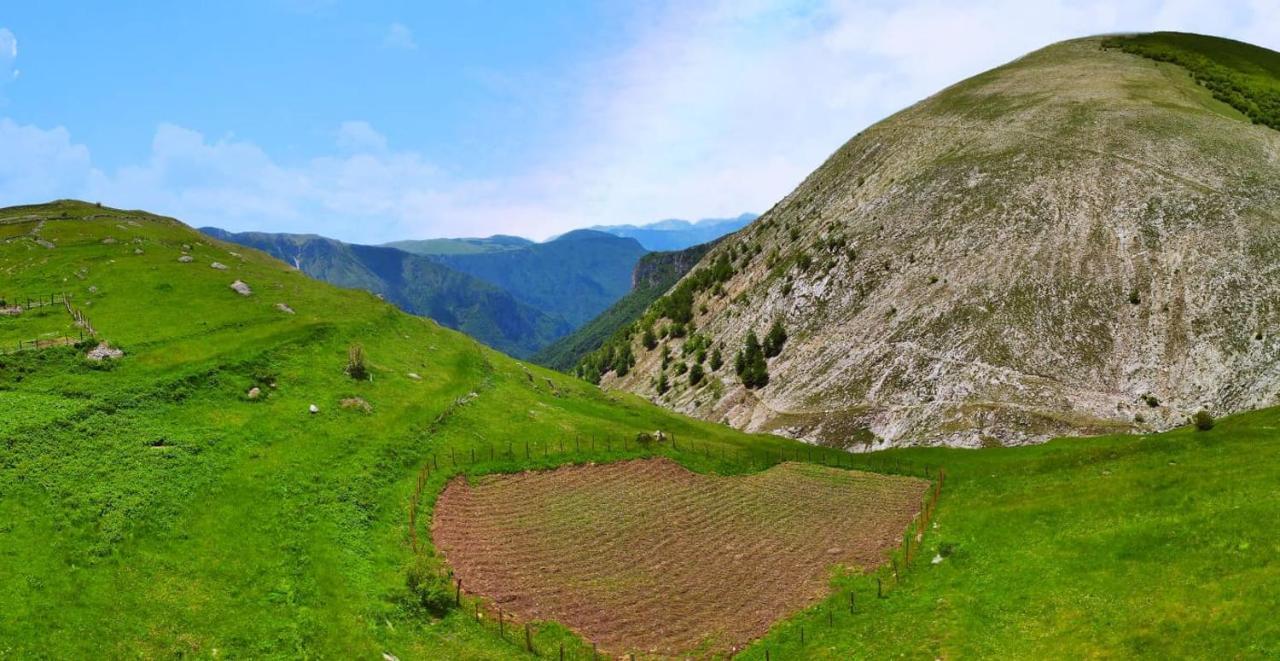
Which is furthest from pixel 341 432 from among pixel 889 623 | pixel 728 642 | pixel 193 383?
pixel 889 623

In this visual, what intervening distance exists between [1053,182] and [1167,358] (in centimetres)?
3224

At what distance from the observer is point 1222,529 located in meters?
31.1

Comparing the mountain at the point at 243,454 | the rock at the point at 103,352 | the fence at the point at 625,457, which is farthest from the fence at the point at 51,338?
the fence at the point at 625,457

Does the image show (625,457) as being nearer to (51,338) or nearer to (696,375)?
(51,338)

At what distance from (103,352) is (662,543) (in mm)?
44290

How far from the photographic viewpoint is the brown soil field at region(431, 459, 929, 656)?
115ft

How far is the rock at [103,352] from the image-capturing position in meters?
48.9

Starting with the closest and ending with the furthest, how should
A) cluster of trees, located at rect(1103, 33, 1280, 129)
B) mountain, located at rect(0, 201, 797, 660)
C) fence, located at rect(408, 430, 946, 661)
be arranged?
mountain, located at rect(0, 201, 797, 660), fence, located at rect(408, 430, 946, 661), cluster of trees, located at rect(1103, 33, 1280, 129)

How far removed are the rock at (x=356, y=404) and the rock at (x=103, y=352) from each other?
16.4 m

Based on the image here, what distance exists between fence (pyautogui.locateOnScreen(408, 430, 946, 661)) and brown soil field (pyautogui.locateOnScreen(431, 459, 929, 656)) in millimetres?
1078

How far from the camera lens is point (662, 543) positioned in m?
43.4

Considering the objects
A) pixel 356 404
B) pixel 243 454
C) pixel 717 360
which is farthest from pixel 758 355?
pixel 243 454

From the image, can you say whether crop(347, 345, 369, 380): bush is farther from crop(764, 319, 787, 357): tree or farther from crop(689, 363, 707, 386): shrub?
crop(764, 319, 787, 357): tree

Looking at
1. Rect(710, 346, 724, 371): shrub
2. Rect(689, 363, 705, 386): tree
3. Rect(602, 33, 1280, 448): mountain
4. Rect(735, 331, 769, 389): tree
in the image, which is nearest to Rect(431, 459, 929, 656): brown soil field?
Rect(602, 33, 1280, 448): mountain
